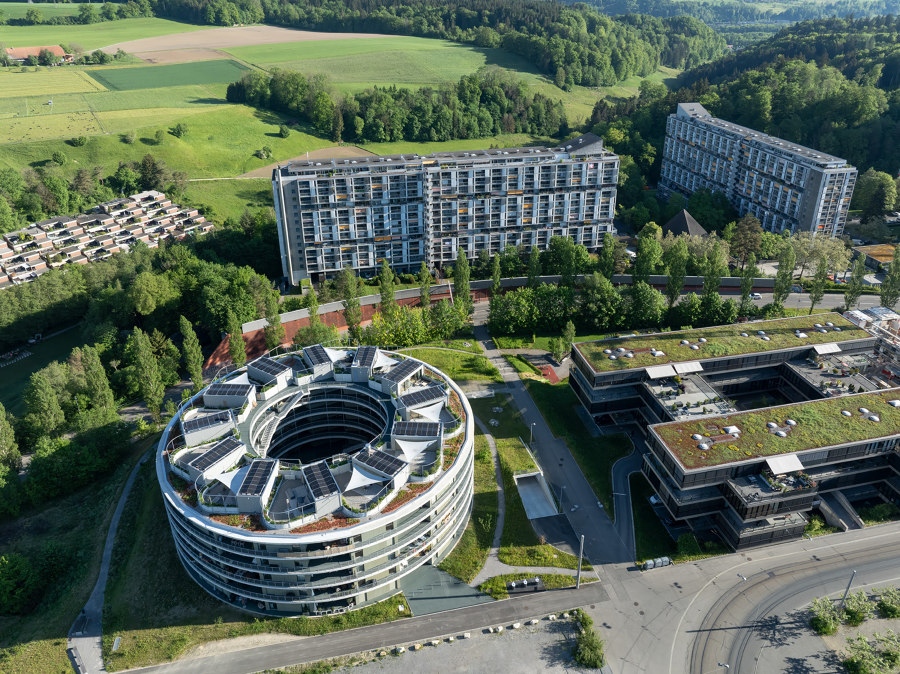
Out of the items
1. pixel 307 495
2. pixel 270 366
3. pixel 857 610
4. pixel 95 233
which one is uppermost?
pixel 270 366

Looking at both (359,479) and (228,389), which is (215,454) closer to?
(228,389)

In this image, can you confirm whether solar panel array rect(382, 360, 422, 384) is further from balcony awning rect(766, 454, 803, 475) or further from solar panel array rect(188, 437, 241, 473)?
balcony awning rect(766, 454, 803, 475)

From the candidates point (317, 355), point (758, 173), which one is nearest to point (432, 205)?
point (317, 355)

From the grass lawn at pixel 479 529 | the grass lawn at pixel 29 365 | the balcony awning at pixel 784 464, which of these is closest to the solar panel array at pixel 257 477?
the grass lawn at pixel 479 529

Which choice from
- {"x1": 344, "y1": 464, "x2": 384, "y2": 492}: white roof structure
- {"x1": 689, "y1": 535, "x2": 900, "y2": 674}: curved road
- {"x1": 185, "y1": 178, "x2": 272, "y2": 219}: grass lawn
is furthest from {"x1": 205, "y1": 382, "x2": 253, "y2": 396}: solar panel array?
{"x1": 185, "y1": 178, "x2": 272, "y2": 219}: grass lawn

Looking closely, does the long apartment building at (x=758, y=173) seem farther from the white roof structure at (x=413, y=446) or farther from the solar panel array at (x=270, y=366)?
the solar panel array at (x=270, y=366)
